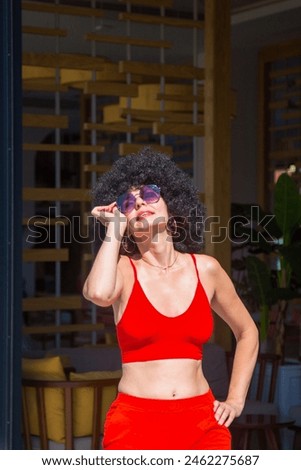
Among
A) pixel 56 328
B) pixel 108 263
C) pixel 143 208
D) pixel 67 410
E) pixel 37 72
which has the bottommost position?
pixel 67 410

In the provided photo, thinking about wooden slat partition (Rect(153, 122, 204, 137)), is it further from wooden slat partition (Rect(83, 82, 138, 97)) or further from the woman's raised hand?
the woman's raised hand

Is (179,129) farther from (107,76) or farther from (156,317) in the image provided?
(156,317)

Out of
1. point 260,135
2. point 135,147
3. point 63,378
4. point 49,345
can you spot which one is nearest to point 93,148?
point 135,147

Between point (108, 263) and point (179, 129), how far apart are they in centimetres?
424

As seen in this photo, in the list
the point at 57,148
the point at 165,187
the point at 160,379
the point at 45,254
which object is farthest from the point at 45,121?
the point at 160,379

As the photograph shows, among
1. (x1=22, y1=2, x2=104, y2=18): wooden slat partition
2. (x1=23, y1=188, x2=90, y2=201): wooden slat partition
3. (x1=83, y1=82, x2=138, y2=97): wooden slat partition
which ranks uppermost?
(x1=22, y1=2, x2=104, y2=18): wooden slat partition

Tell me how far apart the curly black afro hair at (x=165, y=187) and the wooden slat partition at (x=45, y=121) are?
3461mm

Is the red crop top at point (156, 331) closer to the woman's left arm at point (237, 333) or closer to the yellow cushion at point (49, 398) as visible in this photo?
the woman's left arm at point (237, 333)

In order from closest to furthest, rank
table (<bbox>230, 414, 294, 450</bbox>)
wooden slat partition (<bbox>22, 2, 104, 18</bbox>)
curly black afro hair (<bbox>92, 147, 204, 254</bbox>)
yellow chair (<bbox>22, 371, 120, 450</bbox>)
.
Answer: curly black afro hair (<bbox>92, 147, 204, 254</bbox>), yellow chair (<bbox>22, 371, 120, 450</bbox>), table (<bbox>230, 414, 294, 450</bbox>), wooden slat partition (<bbox>22, 2, 104, 18</bbox>)

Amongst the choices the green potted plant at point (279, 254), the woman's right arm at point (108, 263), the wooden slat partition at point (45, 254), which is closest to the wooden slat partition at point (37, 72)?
the green potted plant at point (279, 254)

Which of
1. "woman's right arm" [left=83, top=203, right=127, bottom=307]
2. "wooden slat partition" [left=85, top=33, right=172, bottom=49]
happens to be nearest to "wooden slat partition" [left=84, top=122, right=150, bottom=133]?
"wooden slat partition" [left=85, top=33, right=172, bottom=49]

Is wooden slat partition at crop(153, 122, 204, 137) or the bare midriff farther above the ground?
wooden slat partition at crop(153, 122, 204, 137)

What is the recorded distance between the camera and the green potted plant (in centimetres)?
635

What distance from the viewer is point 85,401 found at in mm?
4742
